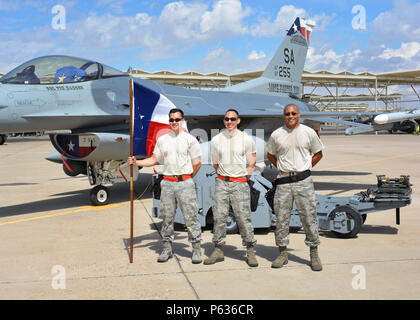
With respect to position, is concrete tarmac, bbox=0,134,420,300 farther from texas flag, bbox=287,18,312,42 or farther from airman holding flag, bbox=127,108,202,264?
texas flag, bbox=287,18,312,42

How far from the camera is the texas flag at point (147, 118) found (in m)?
5.56

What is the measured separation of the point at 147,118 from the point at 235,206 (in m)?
1.92

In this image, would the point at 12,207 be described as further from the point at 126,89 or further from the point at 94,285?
the point at 94,285

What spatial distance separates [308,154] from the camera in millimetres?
4691

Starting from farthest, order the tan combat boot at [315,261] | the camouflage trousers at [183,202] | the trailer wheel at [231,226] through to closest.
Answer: the trailer wheel at [231,226]
the camouflage trousers at [183,202]
the tan combat boot at [315,261]

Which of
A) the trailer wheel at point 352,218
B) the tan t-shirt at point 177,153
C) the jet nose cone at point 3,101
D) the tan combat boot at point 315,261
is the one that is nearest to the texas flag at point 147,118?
the tan t-shirt at point 177,153

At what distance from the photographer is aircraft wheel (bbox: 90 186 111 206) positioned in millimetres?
8527

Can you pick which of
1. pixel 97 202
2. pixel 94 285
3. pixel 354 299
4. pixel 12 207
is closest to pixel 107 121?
pixel 97 202

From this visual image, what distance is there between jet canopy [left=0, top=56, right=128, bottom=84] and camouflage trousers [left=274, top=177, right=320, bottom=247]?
539 centimetres

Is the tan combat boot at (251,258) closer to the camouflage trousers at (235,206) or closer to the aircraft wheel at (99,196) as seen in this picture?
the camouflage trousers at (235,206)

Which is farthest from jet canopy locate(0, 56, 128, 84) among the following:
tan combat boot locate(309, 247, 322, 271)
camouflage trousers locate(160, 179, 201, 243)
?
tan combat boot locate(309, 247, 322, 271)

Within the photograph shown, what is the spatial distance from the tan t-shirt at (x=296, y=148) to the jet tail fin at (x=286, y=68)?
32.4 feet

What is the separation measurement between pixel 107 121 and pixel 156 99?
3153 millimetres

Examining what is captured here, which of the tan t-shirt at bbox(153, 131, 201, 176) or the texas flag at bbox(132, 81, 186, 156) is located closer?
the tan t-shirt at bbox(153, 131, 201, 176)
